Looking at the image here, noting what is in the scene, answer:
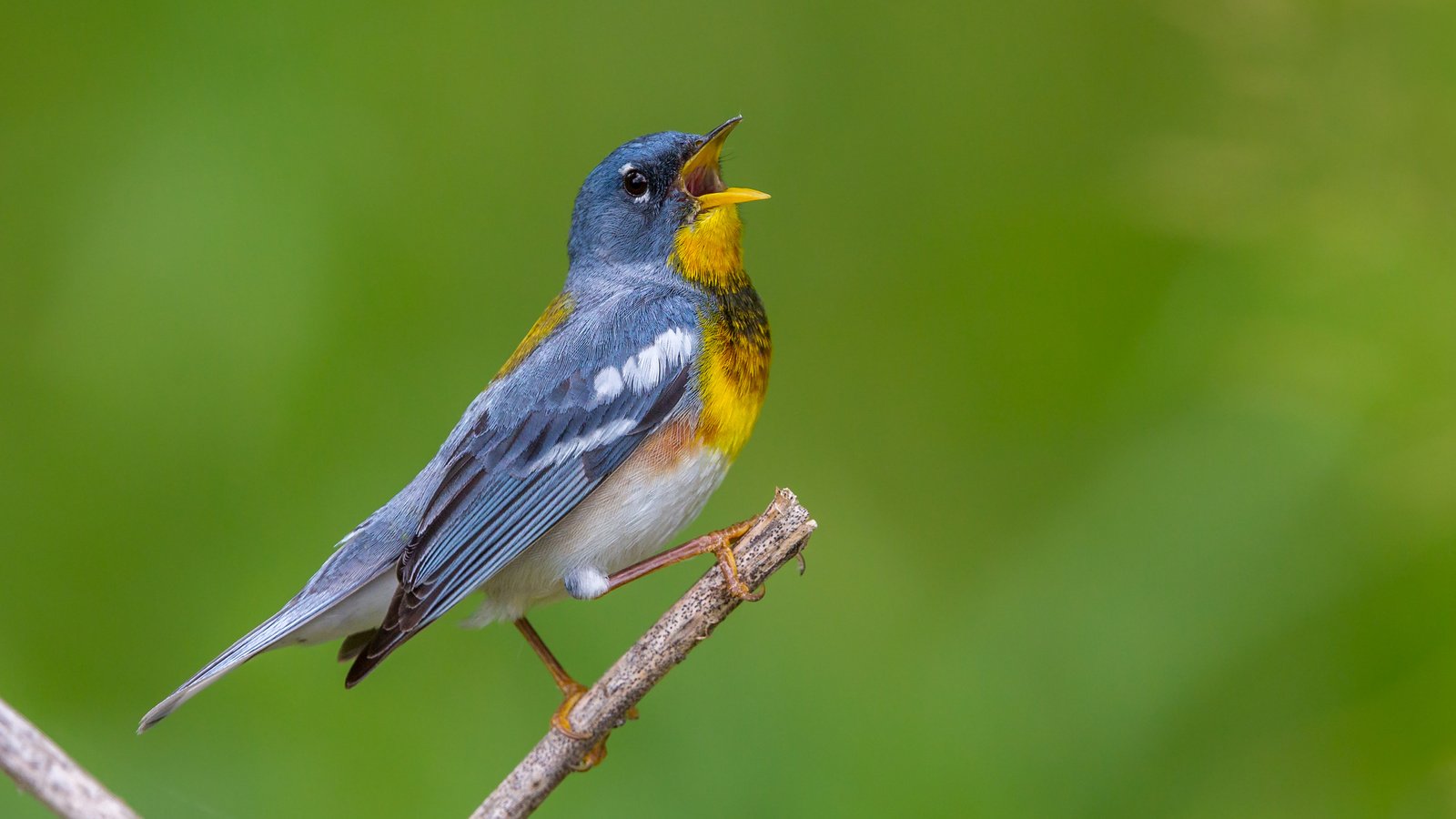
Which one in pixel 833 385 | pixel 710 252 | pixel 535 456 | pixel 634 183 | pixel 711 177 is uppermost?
pixel 634 183

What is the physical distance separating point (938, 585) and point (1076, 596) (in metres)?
0.41

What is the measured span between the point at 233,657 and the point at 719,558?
973mm

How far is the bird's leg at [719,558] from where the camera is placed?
7.85 feet

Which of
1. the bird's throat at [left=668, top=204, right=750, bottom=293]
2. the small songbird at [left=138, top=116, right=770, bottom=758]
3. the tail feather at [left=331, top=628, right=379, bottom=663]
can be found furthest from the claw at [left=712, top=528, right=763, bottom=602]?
the tail feather at [left=331, top=628, right=379, bottom=663]

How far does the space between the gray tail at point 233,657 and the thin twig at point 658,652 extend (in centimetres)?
Result: 59

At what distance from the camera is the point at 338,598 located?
9.26 ft

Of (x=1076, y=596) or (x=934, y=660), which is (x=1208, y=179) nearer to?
(x=1076, y=596)

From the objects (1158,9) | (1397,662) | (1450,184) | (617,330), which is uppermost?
(617,330)

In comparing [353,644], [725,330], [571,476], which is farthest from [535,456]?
[353,644]

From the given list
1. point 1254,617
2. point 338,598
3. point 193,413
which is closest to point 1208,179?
point 1254,617

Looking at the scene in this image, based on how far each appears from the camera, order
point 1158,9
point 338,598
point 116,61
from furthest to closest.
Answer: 1. point 116,61
2. point 1158,9
3. point 338,598

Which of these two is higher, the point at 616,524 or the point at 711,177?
the point at 711,177

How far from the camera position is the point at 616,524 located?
9.45ft

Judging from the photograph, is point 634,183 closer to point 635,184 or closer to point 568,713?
point 635,184
